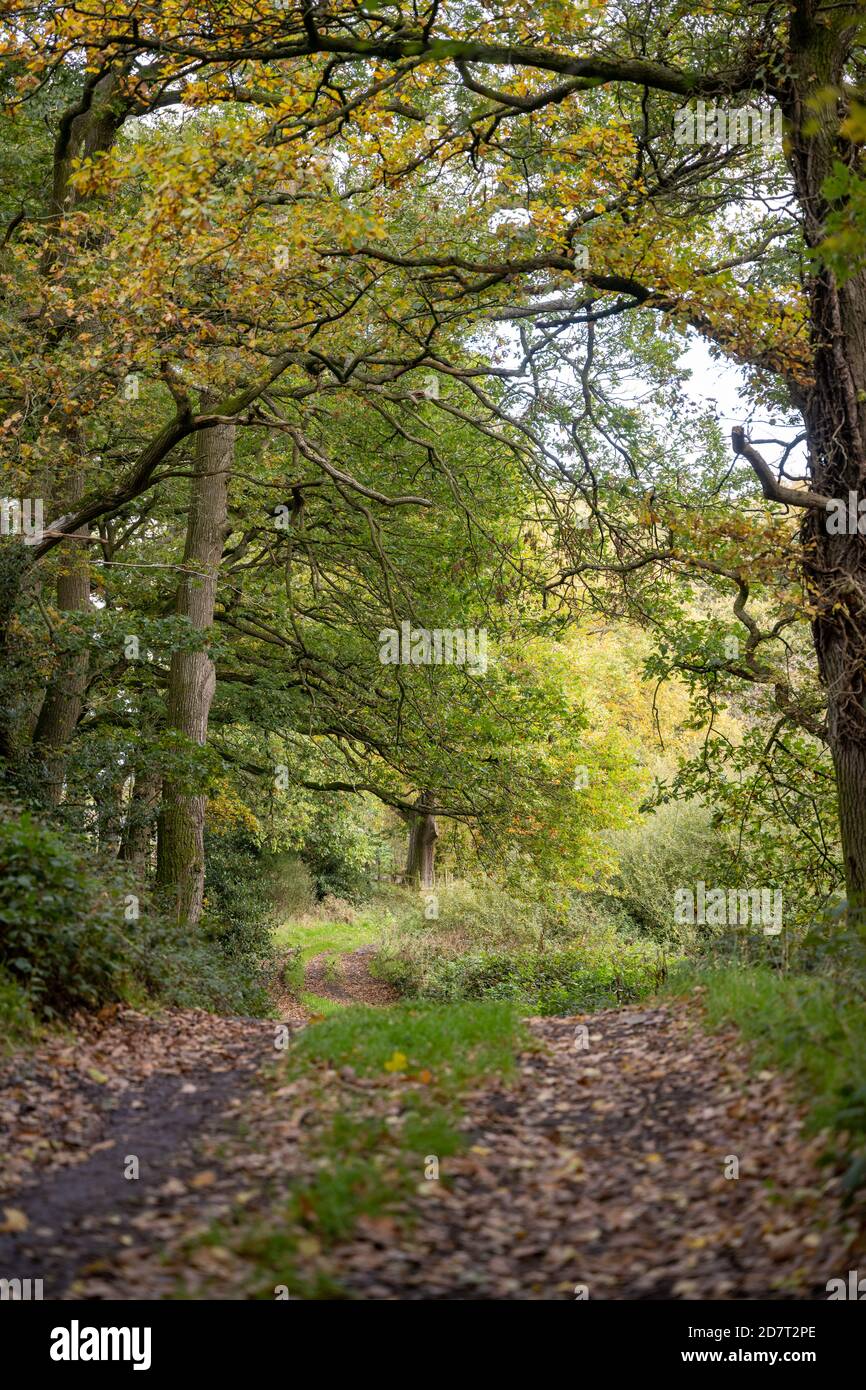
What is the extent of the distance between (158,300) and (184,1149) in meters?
6.97

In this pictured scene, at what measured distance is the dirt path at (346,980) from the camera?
71.2 feet

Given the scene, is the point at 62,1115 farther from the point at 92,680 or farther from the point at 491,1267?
the point at 92,680

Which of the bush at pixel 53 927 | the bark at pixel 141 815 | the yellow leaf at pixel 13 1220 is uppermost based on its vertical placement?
the bark at pixel 141 815

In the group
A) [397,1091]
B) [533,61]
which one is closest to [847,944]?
[397,1091]

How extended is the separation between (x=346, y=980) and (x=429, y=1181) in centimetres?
1875

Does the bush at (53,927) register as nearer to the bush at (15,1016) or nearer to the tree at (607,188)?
the bush at (15,1016)

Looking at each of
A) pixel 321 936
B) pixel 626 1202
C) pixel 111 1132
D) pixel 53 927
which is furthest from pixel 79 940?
pixel 321 936

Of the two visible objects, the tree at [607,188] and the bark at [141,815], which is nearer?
the tree at [607,188]

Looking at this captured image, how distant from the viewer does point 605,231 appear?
31.6 ft

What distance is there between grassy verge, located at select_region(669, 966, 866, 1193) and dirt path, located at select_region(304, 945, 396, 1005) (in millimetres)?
13146

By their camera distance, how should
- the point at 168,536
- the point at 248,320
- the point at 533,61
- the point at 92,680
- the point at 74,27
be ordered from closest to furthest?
the point at 533,61
the point at 74,27
the point at 248,320
the point at 92,680
the point at 168,536

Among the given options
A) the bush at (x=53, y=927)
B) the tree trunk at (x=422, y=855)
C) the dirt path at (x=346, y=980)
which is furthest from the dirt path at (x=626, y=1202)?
the tree trunk at (x=422, y=855)

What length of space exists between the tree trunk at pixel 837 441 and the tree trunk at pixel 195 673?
7.71 metres

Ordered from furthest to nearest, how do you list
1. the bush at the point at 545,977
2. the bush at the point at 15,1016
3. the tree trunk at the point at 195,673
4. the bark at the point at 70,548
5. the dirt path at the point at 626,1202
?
the bush at the point at 545,977, the tree trunk at the point at 195,673, the bark at the point at 70,548, the bush at the point at 15,1016, the dirt path at the point at 626,1202
